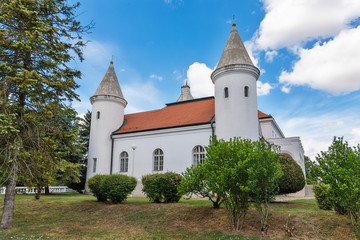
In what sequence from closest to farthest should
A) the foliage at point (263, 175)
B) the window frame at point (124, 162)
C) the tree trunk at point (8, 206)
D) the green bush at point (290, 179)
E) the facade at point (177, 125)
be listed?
the foliage at point (263, 175), the tree trunk at point (8, 206), the green bush at point (290, 179), the facade at point (177, 125), the window frame at point (124, 162)

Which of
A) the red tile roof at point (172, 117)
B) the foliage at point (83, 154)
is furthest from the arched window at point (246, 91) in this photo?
the foliage at point (83, 154)

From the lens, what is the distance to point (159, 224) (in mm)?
9523

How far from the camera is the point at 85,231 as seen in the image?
8.84 metres

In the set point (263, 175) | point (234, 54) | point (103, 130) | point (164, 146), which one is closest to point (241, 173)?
point (263, 175)

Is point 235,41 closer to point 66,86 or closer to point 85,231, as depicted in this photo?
point 66,86

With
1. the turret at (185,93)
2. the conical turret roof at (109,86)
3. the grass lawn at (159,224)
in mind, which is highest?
the turret at (185,93)

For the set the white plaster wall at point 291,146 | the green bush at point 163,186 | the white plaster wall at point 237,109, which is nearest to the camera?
the green bush at point 163,186

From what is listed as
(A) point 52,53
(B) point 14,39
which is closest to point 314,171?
(A) point 52,53

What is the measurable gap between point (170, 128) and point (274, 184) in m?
13.0

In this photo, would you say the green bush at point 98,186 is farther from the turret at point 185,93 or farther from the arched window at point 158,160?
the turret at point 185,93

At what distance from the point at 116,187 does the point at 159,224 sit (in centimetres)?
419

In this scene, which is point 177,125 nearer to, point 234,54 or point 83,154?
point 234,54

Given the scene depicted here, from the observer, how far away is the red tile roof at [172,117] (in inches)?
808

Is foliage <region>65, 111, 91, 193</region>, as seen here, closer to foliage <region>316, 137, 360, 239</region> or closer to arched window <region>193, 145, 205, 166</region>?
arched window <region>193, 145, 205, 166</region>
